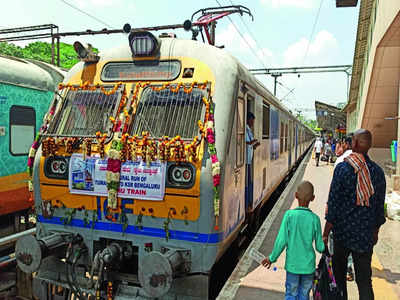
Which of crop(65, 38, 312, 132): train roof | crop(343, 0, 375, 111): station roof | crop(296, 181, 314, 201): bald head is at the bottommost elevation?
crop(296, 181, 314, 201): bald head

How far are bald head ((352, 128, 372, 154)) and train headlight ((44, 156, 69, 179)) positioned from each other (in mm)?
3127

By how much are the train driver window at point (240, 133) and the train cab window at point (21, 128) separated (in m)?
4.20

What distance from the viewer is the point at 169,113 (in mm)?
4039

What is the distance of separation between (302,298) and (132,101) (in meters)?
2.75

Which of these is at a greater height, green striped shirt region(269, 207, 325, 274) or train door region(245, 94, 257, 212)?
train door region(245, 94, 257, 212)

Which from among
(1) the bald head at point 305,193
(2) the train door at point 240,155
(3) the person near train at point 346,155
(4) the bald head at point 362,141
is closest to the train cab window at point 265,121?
(3) the person near train at point 346,155

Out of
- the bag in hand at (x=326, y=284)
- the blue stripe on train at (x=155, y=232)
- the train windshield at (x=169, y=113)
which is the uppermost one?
the train windshield at (x=169, y=113)

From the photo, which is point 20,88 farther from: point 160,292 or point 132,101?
point 160,292

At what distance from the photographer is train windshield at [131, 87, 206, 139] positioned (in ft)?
12.8

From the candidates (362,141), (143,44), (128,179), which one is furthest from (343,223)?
(143,44)

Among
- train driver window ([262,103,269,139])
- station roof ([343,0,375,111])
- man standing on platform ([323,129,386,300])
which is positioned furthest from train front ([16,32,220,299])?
station roof ([343,0,375,111])

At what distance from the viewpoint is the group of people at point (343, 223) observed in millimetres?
3223

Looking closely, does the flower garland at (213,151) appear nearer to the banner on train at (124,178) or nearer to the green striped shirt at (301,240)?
the banner on train at (124,178)

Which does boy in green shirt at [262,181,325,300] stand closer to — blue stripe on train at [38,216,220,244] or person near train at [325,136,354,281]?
blue stripe on train at [38,216,220,244]
